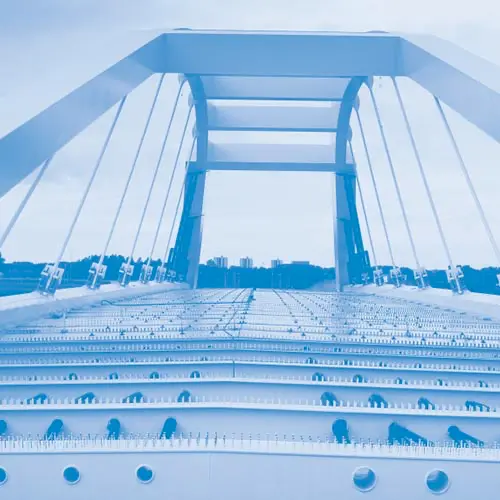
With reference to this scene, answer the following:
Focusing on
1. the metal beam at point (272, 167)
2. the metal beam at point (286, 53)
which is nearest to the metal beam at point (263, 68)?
the metal beam at point (286, 53)

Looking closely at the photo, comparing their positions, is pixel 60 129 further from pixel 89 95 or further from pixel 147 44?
pixel 147 44

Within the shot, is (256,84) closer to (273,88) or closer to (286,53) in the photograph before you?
(273,88)

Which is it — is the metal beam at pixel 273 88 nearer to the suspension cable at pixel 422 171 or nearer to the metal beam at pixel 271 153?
the metal beam at pixel 271 153

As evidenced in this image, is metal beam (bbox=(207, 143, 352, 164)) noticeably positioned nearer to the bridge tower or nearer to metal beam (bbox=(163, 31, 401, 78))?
the bridge tower

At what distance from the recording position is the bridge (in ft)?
7.34

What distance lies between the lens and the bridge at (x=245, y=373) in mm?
2236

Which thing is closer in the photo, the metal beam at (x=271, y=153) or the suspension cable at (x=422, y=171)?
the suspension cable at (x=422, y=171)

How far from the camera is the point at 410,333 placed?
17.7 ft

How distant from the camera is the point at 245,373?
12.2ft

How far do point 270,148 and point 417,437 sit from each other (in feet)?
60.7

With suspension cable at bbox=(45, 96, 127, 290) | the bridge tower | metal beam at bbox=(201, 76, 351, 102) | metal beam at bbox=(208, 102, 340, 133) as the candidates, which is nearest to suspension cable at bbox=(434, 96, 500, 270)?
the bridge tower

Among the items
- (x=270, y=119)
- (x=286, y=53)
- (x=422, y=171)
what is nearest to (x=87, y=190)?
(x=286, y=53)

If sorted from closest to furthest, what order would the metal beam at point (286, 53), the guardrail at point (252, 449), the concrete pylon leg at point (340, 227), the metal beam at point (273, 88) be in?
the guardrail at point (252, 449) < the metal beam at point (286, 53) < the metal beam at point (273, 88) < the concrete pylon leg at point (340, 227)

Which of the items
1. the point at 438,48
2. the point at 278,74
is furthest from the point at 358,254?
the point at 438,48
